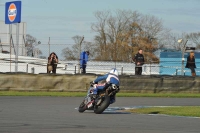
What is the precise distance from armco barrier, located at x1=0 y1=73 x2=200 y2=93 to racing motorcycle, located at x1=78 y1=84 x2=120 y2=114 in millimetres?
9950

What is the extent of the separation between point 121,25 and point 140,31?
118 inches

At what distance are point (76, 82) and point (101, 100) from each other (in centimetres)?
1050

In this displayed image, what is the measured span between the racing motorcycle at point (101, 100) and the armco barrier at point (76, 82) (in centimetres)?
995

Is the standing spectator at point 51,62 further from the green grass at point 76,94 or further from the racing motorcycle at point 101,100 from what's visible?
the racing motorcycle at point 101,100

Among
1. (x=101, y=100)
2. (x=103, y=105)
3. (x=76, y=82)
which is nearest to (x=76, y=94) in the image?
(x=76, y=82)

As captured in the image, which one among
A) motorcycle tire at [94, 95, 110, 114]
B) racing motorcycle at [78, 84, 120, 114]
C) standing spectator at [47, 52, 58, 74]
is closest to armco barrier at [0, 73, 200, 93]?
standing spectator at [47, 52, 58, 74]

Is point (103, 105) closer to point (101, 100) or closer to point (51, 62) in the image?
point (101, 100)

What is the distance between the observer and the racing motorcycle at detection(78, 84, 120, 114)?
1438 cm

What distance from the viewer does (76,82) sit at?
25.0 meters

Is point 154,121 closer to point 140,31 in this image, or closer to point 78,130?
point 78,130

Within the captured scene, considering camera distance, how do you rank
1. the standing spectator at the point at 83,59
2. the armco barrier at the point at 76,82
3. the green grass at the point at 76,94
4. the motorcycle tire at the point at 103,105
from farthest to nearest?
the standing spectator at the point at 83,59, the armco barrier at the point at 76,82, the green grass at the point at 76,94, the motorcycle tire at the point at 103,105

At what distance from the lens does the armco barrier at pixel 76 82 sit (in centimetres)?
2461

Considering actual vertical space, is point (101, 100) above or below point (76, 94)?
above

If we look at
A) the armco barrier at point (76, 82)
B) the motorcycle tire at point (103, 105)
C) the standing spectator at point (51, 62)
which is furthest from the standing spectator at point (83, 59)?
the motorcycle tire at point (103, 105)
